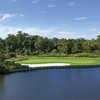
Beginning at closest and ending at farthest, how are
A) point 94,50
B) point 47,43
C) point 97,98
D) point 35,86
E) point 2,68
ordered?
point 97,98 → point 35,86 → point 2,68 → point 94,50 → point 47,43

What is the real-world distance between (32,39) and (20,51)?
24.1ft

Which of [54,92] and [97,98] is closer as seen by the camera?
[97,98]

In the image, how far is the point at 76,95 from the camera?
Result: 8812 millimetres

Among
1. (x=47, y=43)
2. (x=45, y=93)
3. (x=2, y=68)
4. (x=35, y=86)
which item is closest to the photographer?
(x=45, y=93)

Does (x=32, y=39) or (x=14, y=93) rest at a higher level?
(x=32, y=39)

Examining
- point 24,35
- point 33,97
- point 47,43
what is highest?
point 24,35

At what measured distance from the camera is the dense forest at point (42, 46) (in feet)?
132

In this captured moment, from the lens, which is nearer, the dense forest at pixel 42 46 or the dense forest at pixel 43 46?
the dense forest at pixel 43 46

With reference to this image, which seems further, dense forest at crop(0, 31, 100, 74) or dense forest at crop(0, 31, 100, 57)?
dense forest at crop(0, 31, 100, 57)

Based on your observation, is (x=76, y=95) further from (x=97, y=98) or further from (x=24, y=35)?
(x=24, y=35)

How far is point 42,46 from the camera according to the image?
43.7m

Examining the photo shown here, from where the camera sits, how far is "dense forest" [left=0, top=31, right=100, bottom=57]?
40.2 metres

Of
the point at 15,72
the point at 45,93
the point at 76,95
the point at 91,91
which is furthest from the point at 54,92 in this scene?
the point at 15,72

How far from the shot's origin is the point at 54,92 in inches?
372
